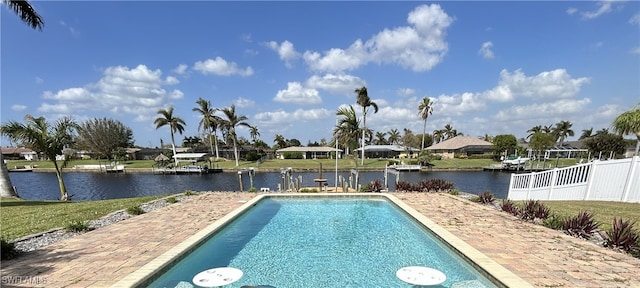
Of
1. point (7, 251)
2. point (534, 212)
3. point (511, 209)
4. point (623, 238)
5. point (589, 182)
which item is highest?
point (589, 182)

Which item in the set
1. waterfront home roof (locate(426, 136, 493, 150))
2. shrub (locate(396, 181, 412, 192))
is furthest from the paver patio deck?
waterfront home roof (locate(426, 136, 493, 150))

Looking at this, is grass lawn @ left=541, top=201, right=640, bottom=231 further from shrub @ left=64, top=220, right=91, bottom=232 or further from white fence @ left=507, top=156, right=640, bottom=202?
shrub @ left=64, top=220, right=91, bottom=232

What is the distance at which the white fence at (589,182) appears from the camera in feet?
30.9

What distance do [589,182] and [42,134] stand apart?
982 inches

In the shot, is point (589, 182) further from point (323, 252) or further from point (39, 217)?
point (39, 217)

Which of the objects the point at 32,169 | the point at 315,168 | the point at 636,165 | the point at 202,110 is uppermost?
the point at 202,110

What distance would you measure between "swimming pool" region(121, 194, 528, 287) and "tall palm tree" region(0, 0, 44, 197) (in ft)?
40.6

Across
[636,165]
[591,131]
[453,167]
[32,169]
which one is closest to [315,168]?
[453,167]

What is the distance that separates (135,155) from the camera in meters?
70.0

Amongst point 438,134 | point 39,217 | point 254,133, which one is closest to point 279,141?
point 254,133

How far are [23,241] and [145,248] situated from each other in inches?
118

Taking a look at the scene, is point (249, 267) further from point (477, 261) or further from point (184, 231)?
point (477, 261)

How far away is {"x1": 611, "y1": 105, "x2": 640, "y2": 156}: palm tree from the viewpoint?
11623 millimetres

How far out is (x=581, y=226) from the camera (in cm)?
650
